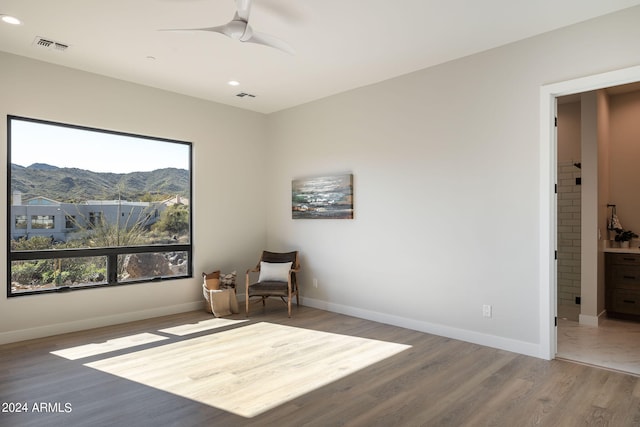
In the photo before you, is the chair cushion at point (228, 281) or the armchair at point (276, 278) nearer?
the armchair at point (276, 278)

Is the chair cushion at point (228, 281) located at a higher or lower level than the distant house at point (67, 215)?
lower

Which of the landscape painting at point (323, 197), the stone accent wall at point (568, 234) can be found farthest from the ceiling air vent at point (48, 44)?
the stone accent wall at point (568, 234)

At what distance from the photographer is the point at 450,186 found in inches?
170

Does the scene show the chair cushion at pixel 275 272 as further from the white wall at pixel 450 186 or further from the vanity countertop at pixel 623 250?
the vanity countertop at pixel 623 250

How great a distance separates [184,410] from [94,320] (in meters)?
2.67

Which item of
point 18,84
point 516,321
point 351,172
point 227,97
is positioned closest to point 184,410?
point 516,321

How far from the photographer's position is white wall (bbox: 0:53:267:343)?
427 centimetres

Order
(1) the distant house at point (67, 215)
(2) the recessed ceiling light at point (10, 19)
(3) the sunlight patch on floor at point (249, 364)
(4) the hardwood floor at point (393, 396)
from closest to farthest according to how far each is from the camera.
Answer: (4) the hardwood floor at point (393, 396) < (3) the sunlight patch on floor at point (249, 364) < (2) the recessed ceiling light at point (10, 19) < (1) the distant house at point (67, 215)

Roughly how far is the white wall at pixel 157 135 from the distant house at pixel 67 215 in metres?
0.19

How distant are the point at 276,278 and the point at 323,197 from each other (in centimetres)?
130

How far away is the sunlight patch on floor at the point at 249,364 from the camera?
2.95m

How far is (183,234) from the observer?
18.5 feet

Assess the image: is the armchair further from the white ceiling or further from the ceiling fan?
the ceiling fan

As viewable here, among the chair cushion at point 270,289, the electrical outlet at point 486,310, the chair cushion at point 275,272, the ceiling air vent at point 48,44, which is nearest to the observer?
the ceiling air vent at point 48,44
